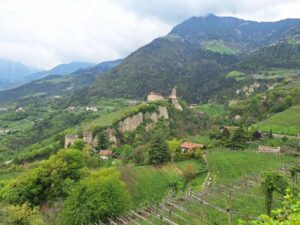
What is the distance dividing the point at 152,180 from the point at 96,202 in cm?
1286

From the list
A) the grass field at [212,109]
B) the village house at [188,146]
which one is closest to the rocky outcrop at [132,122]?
the village house at [188,146]

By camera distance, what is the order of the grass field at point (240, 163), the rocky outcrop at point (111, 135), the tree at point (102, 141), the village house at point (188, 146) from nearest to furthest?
1. the grass field at point (240, 163)
2. the village house at point (188, 146)
3. the tree at point (102, 141)
4. the rocky outcrop at point (111, 135)

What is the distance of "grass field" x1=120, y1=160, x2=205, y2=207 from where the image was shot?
4076 cm

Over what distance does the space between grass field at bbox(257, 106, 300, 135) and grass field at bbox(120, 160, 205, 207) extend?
20197 millimetres

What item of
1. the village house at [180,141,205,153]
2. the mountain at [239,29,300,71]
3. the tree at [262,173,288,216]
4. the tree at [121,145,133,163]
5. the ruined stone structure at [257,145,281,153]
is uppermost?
the mountain at [239,29,300,71]

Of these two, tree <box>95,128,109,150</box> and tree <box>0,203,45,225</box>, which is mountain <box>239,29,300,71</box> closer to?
tree <box>95,128,109,150</box>

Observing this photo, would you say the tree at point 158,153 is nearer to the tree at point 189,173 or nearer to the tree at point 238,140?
the tree at point 189,173

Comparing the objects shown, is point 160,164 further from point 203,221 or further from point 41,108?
point 41,108

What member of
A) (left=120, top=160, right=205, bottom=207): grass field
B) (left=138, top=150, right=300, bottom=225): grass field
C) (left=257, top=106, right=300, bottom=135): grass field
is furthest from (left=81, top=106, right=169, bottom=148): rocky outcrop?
(left=138, top=150, right=300, bottom=225): grass field

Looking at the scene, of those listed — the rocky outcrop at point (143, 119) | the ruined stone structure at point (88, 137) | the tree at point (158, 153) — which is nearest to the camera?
the tree at point (158, 153)

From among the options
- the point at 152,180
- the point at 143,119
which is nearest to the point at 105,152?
the point at 143,119

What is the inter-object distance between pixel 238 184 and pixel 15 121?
14258cm

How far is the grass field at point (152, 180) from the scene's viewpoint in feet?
134

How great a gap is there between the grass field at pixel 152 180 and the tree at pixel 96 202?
218 inches
